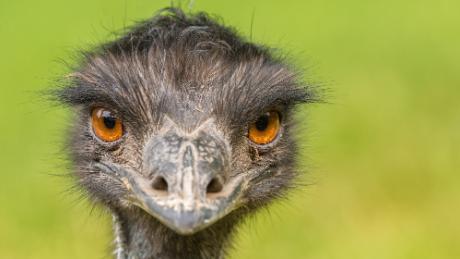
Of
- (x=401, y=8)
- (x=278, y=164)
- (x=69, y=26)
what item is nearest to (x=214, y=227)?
(x=278, y=164)

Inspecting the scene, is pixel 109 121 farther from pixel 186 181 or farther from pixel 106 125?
pixel 186 181

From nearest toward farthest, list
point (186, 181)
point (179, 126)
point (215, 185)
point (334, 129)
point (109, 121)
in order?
point (186, 181), point (215, 185), point (179, 126), point (109, 121), point (334, 129)

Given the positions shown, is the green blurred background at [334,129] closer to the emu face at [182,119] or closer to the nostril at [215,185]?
the emu face at [182,119]

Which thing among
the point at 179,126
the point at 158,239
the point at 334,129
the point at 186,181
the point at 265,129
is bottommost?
the point at 186,181

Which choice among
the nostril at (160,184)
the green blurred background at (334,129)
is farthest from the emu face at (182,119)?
the green blurred background at (334,129)

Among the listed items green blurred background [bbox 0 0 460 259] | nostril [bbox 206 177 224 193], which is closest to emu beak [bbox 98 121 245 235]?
nostril [bbox 206 177 224 193]

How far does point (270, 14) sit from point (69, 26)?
1.70 m

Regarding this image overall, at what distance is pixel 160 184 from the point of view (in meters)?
3.04

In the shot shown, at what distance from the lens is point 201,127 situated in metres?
3.21

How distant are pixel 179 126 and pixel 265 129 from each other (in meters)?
0.41

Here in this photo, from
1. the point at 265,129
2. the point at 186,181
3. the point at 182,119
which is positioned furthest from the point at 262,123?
the point at 186,181

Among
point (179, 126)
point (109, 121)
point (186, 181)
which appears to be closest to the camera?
point (186, 181)

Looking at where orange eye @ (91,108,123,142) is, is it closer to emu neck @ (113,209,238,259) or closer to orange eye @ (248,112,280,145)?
emu neck @ (113,209,238,259)

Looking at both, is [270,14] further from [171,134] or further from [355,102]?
[171,134]
